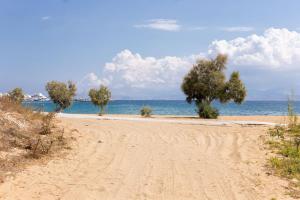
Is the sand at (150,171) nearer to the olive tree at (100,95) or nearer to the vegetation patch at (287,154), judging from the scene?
the vegetation patch at (287,154)

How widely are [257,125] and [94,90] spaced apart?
31.0 m

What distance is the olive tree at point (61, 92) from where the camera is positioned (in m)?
52.3

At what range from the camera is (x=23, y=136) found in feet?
41.5

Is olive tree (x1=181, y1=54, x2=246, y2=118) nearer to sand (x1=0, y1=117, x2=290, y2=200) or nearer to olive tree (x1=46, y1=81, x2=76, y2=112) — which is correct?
olive tree (x1=46, y1=81, x2=76, y2=112)

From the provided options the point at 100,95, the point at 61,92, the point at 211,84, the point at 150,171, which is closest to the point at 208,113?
the point at 211,84

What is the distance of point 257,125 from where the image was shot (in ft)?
68.2

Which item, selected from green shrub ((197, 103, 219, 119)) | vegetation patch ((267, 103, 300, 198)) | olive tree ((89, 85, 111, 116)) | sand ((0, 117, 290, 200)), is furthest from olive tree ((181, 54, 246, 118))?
sand ((0, 117, 290, 200))

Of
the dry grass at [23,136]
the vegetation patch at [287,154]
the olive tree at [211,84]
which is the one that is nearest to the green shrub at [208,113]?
the olive tree at [211,84]

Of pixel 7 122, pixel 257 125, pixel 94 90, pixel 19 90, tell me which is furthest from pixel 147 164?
pixel 19 90

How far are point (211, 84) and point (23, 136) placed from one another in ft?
105

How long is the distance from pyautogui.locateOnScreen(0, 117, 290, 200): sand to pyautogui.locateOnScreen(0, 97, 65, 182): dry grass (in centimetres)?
52

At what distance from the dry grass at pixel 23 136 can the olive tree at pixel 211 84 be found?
28405mm

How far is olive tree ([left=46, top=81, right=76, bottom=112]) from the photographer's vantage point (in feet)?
172

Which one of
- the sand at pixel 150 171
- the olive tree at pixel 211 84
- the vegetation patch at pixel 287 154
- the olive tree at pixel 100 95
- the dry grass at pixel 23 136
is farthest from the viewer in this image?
the olive tree at pixel 100 95
